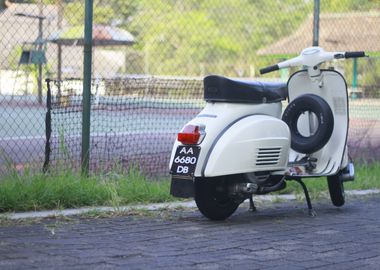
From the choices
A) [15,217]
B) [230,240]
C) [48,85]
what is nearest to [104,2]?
[48,85]

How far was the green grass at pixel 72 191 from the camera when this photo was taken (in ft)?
19.5

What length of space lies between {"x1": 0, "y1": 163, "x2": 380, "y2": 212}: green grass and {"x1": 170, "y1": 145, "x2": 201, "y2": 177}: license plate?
3.04 ft

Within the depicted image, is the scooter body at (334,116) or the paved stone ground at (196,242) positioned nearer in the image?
the paved stone ground at (196,242)

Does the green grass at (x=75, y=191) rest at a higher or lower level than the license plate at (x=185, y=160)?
lower

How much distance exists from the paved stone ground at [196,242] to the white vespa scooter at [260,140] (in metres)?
0.27

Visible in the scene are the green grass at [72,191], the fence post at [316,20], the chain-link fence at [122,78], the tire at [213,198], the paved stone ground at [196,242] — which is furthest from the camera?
the fence post at [316,20]

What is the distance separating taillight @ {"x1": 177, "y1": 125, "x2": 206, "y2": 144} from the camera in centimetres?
539

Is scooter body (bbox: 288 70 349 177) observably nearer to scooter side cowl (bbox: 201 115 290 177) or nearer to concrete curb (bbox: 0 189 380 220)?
scooter side cowl (bbox: 201 115 290 177)

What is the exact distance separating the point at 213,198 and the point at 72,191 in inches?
50.5

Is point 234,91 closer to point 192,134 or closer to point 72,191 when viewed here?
point 192,134

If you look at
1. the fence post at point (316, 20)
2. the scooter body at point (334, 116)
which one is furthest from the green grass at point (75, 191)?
the fence post at point (316, 20)

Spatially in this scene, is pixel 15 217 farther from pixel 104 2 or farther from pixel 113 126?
pixel 104 2

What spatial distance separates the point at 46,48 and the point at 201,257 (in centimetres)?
587

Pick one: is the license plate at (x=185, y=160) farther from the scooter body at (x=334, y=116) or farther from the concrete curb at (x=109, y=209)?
the scooter body at (x=334, y=116)
